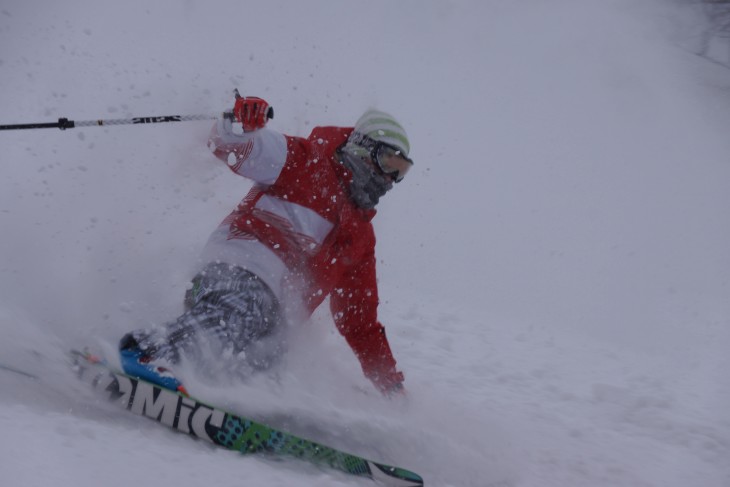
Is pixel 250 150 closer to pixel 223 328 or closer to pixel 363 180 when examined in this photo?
pixel 363 180

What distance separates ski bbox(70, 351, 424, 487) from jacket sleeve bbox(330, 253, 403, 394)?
3.77ft

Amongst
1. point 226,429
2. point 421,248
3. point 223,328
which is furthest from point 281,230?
point 421,248

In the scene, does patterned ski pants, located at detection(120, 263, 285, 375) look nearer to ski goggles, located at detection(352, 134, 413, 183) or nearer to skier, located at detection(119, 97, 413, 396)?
skier, located at detection(119, 97, 413, 396)

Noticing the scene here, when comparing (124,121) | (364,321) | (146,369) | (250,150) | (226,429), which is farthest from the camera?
(364,321)

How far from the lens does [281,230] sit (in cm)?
329

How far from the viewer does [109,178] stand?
408 centimetres

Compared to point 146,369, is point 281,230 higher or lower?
higher

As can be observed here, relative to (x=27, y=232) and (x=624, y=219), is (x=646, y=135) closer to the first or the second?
(x=624, y=219)

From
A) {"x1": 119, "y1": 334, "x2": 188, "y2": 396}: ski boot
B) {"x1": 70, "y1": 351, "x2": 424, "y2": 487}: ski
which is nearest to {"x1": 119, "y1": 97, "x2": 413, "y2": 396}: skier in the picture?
{"x1": 119, "y1": 334, "x2": 188, "y2": 396}: ski boot

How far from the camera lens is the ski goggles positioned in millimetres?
3295

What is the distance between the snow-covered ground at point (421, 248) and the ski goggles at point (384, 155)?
3.20 feet

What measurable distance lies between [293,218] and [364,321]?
829mm

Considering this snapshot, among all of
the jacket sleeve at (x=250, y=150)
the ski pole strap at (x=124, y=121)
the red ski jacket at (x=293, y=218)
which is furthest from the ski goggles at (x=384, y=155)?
the ski pole strap at (x=124, y=121)

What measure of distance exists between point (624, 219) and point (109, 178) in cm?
993
